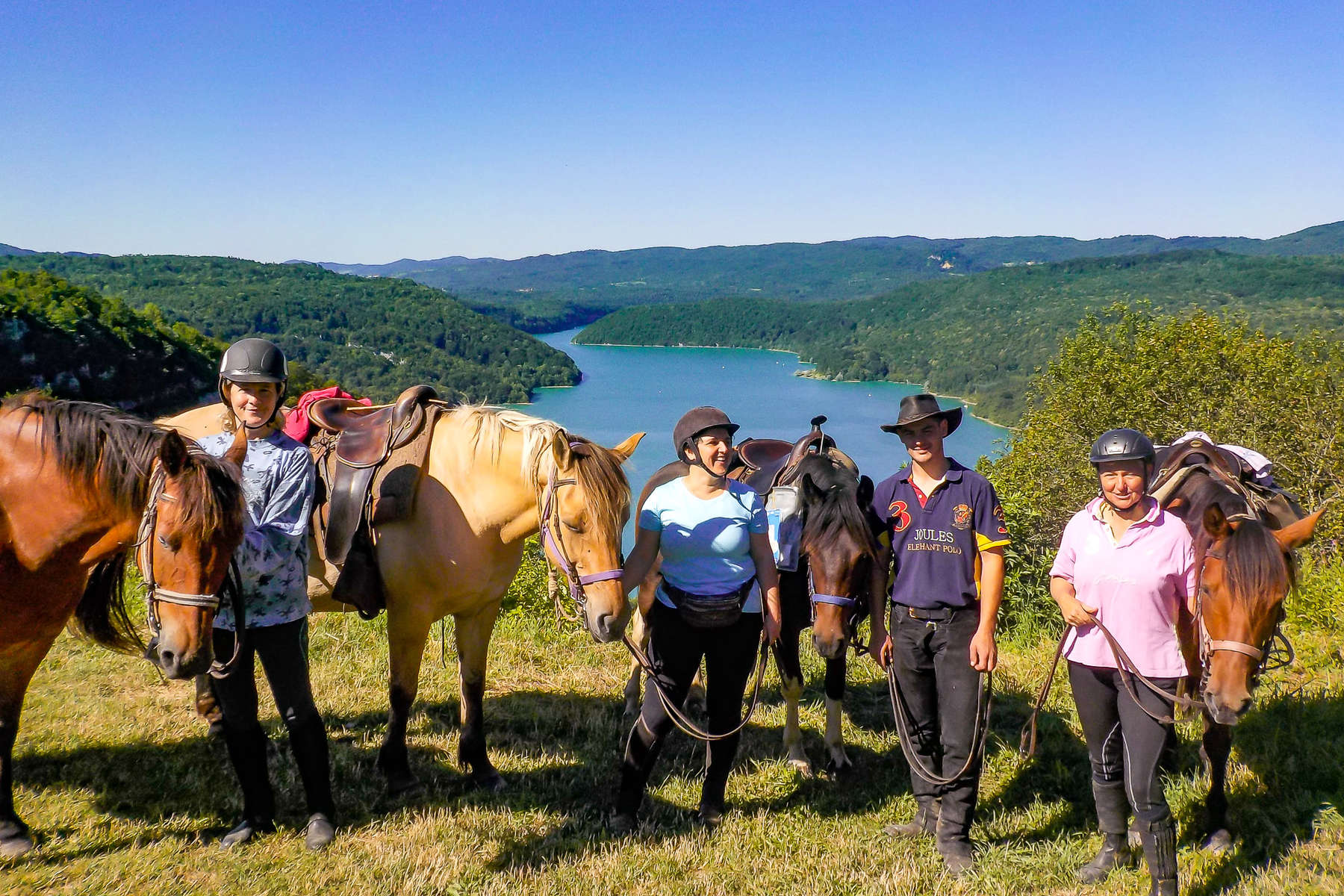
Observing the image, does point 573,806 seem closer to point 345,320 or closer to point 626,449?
point 626,449

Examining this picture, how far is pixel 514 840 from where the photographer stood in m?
3.42

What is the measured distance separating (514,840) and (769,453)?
3.19 meters

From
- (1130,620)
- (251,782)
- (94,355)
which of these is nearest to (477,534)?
(251,782)

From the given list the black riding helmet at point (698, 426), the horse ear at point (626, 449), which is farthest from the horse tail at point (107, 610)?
the black riding helmet at point (698, 426)

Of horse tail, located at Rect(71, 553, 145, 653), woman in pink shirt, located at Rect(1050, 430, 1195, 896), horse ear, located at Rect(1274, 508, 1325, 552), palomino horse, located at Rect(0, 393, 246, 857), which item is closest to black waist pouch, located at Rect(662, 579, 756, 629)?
woman in pink shirt, located at Rect(1050, 430, 1195, 896)

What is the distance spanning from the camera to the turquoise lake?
4656cm

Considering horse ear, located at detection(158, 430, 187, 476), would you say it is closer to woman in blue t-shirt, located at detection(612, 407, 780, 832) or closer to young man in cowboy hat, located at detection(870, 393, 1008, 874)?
woman in blue t-shirt, located at detection(612, 407, 780, 832)

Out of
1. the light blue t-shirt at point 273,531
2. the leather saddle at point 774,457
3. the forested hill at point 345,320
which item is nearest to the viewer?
the light blue t-shirt at point 273,531

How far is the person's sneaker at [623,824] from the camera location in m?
3.50

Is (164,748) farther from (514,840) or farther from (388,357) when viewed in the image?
(388,357)

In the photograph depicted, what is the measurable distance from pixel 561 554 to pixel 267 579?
3.56 feet

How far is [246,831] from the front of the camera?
320 centimetres

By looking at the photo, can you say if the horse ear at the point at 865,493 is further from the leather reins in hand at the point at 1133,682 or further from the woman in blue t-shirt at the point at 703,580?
the leather reins in hand at the point at 1133,682

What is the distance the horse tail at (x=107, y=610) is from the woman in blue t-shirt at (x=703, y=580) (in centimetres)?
214
